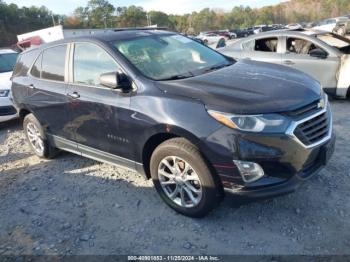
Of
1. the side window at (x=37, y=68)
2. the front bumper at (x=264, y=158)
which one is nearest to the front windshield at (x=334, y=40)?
the front bumper at (x=264, y=158)

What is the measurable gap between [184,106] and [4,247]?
215cm

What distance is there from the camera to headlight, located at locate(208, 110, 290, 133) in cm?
294

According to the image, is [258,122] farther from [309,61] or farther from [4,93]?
[4,93]

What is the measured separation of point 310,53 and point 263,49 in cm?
115

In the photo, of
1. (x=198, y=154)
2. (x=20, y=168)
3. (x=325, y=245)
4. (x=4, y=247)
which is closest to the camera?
(x=325, y=245)

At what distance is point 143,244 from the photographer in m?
3.24

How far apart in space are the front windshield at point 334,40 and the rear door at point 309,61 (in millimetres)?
428

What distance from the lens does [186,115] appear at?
3158mm

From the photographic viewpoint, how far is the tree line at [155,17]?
2660 inches

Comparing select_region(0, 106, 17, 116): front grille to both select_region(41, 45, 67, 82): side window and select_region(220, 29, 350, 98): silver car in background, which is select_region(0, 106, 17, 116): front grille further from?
select_region(220, 29, 350, 98): silver car in background

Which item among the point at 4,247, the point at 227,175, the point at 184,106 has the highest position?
the point at 184,106

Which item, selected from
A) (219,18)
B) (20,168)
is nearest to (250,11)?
(219,18)

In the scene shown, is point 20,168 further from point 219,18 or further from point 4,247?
point 219,18

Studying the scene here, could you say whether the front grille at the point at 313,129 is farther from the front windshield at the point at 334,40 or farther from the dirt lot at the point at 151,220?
the front windshield at the point at 334,40
